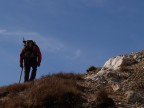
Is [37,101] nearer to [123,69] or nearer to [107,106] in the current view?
[107,106]

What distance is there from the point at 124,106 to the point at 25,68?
6516 mm

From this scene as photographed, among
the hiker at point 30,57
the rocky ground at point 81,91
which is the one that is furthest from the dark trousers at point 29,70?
the rocky ground at point 81,91


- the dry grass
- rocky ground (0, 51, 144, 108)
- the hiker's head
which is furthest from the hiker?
the dry grass

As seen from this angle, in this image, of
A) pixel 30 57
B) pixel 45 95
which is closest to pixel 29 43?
pixel 30 57

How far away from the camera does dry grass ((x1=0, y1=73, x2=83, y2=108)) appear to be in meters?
16.8

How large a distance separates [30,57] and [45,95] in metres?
5.09

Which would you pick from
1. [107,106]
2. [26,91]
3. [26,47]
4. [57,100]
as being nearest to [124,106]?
[107,106]

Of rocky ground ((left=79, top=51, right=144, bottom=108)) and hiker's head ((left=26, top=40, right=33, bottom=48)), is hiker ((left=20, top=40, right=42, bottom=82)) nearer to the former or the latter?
hiker's head ((left=26, top=40, right=33, bottom=48))

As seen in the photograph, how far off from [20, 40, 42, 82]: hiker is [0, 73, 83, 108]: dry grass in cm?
297

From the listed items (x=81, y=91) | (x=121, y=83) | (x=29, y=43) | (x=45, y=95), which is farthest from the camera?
(x=29, y=43)

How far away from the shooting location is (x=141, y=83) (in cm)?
1886

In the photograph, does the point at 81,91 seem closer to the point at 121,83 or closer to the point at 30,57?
the point at 121,83

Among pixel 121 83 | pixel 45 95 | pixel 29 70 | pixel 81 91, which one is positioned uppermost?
pixel 29 70

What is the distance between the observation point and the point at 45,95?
1702 centimetres
